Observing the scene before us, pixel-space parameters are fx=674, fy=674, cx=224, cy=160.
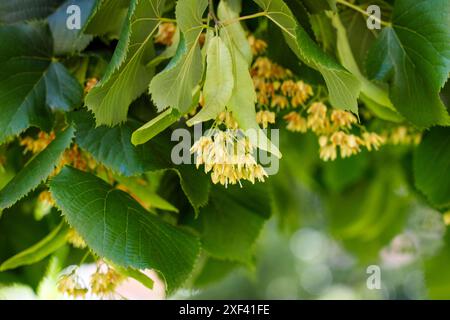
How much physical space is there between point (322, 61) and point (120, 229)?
1.12 feet

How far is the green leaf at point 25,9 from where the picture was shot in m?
1.05

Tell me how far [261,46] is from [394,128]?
0.49m

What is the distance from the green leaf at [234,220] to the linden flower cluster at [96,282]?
26 centimetres

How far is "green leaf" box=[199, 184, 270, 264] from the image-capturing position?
1215mm

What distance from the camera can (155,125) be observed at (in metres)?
0.81

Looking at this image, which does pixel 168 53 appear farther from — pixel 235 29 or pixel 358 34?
pixel 358 34

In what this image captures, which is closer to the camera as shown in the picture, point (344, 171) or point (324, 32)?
point (324, 32)

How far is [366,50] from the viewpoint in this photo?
1.10m

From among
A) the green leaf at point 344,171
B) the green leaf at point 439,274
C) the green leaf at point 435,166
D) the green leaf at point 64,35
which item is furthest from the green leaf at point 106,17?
the green leaf at point 439,274

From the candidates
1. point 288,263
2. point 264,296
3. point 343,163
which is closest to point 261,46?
point 343,163

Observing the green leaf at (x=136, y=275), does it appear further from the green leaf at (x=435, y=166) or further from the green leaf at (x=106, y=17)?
the green leaf at (x=435, y=166)

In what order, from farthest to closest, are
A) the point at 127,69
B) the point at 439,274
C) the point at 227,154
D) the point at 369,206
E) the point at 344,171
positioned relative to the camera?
1. the point at 369,206
2. the point at 344,171
3. the point at 439,274
4. the point at 127,69
5. the point at 227,154

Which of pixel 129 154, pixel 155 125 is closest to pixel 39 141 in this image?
pixel 129 154
